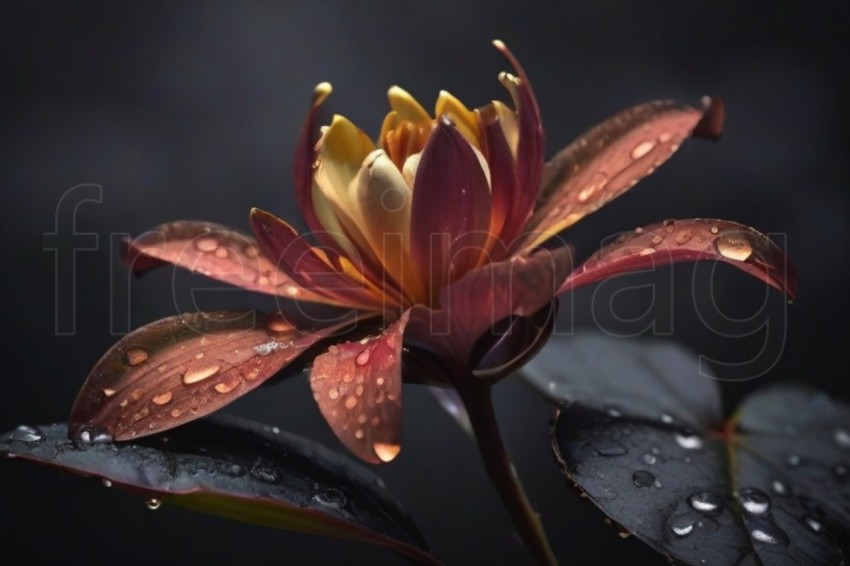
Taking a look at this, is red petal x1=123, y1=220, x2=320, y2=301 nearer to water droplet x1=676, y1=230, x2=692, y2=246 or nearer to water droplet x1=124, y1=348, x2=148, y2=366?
water droplet x1=124, y1=348, x2=148, y2=366

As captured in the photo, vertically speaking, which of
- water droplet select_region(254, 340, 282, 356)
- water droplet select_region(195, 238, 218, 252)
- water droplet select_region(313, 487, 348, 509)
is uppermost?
water droplet select_region(195, 238, 218, 252)

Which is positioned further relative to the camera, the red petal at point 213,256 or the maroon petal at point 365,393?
the red petal at point 213,256

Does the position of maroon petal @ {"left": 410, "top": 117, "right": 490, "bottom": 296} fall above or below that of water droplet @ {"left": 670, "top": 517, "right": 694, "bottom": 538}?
above

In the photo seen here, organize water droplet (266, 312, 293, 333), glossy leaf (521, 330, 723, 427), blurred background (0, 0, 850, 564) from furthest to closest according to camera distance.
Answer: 1. blurred background (0, 0, 850, 564)
2. glossy leaf (521, 330, 723, 427)
3. water droplet (266, 312, 293, 333)

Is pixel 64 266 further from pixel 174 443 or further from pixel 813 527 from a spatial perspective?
pixel 813 527

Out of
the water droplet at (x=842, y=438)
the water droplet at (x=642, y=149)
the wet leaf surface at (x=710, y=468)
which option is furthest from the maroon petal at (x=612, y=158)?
the water droplet at (x=842, y=438)

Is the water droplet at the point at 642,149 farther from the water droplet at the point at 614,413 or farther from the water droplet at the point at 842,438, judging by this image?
the water droplet at the point at 842,438

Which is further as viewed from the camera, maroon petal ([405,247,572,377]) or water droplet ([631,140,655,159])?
water droplet ([631,140,655,159])

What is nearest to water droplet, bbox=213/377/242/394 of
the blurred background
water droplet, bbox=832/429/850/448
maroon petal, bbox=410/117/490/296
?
maroon petal, bbox=410/117/490/296

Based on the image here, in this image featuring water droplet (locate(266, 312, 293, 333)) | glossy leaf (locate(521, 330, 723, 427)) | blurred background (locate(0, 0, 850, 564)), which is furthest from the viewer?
blurred background (locate(0, 0, 850, 564))
